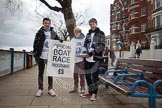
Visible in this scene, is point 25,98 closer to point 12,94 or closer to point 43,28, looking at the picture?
point 12,94

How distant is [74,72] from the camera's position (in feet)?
25.9

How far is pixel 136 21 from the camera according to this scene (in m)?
66.9

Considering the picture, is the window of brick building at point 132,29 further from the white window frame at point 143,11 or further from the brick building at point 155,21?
the brick building at point 155,21

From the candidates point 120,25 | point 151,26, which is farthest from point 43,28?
point 120,25

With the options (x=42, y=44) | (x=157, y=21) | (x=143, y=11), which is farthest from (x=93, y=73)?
(x=143, y=11)

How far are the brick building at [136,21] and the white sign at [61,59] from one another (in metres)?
47.9

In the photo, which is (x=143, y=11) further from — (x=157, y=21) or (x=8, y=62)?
(x=8, y=62)

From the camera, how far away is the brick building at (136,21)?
5641 cm

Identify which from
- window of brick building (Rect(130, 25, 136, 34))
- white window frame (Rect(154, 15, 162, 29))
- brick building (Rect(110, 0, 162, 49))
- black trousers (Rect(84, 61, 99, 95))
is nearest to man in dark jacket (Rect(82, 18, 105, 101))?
black trousers (Rect(84, 61, 99, 95))

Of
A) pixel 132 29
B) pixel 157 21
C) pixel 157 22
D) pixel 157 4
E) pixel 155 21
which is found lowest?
pixel 132 29

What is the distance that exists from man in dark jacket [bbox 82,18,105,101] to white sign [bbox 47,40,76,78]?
0.44 metres

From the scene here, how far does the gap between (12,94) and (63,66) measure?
5.13 feet

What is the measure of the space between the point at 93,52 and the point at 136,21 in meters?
62.0

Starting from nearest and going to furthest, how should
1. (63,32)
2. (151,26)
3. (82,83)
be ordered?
(82,83), (63,32), (151,26)
